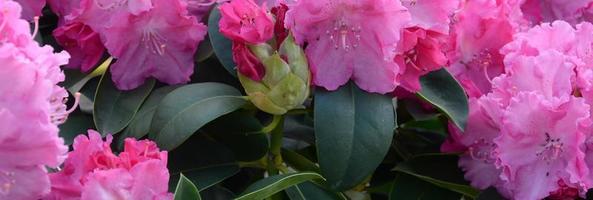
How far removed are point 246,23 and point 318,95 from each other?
4.2 inches

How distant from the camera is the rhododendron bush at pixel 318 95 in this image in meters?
0.97

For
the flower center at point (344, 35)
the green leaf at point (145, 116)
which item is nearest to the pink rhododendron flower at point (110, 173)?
the green leaf at point (145, 116)

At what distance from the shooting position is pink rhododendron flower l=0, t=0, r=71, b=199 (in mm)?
775

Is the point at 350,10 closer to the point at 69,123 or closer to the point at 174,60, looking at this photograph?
the point at 174,60

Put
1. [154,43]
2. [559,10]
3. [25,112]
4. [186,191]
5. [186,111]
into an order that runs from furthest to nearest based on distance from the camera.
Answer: [559,10]
[154,43]
[186,111]
[186,191]
[25,112]

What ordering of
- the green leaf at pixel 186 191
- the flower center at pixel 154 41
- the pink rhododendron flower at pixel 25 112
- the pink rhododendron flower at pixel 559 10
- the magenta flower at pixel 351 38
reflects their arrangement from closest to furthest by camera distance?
1. the pink rhododendron flower at pixel 25 112
2. the green leaf at pixel 186 191
3. the magenta flower at pixel 351 38
4. the flower center at pixel 154 41
5. the pink rhododendron flower at pixel 559 10

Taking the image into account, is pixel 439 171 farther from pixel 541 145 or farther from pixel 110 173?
pixel 110 173

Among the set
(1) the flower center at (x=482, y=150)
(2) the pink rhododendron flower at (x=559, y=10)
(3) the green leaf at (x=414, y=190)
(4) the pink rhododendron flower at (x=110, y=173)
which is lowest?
(3) the green leaf at (x=414, y=190)

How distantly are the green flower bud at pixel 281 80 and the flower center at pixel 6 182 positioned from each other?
254mm

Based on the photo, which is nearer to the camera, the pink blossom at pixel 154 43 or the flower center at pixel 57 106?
the flower center at pixel 57 106

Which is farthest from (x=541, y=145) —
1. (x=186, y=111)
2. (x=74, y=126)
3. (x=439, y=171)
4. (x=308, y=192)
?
(x=74, y=126)

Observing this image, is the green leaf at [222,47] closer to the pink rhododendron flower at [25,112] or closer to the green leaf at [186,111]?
the green leaf at [186,111]

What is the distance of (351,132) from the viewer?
1.00 metres

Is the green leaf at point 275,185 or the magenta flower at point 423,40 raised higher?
the magenta flower at point 423,40
